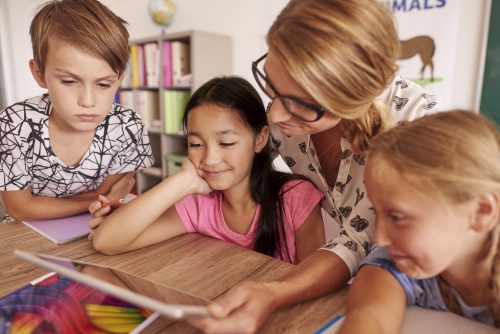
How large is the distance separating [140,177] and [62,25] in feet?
8.44

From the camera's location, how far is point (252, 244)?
3.46 ft

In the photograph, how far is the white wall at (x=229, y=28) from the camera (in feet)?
6.24

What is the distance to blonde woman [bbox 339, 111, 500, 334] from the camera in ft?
1.70

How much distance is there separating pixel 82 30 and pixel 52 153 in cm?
38

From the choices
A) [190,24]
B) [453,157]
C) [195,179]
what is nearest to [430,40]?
[195,179]

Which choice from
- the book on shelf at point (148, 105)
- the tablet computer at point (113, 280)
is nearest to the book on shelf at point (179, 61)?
the book on shelf at point (148, 105)

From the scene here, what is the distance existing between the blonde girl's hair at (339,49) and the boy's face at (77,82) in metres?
0.50

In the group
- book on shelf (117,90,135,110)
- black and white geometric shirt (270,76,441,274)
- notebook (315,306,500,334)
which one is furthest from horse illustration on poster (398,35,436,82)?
book on shelf (117,90,135,110)

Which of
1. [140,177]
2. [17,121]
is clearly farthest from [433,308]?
[140,177]

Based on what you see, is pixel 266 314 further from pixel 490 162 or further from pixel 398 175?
pixel 490 162

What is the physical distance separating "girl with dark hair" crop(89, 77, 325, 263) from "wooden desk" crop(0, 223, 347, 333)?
6cm

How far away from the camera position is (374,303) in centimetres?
56

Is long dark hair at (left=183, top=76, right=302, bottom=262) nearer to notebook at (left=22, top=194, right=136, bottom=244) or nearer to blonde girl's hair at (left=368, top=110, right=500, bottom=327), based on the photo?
notebook at (left=22, top=194, right=136, bottom=244)

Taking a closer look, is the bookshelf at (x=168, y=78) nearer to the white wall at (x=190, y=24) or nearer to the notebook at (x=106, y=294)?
the white wall at (x=190, y=24)
